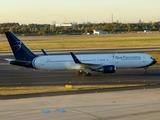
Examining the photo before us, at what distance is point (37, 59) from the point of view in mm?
53562

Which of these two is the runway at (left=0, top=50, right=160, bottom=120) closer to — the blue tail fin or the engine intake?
the engine intake

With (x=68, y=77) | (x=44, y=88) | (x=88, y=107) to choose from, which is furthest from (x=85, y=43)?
(x=88, y=107)

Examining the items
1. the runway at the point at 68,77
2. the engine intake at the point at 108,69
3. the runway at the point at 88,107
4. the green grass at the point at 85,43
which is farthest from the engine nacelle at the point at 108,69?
the green grass at the point at 85,43

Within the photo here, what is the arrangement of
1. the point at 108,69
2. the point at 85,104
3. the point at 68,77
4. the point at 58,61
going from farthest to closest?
the point at 58,61 < the point at 68,77 < the point at 108,69 < the point at 85,104

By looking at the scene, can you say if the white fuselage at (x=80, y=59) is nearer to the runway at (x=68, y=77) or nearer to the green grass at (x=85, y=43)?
the runway at (x=68, y=77)

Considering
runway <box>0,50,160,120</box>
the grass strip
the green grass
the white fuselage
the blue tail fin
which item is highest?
the blue tail fin

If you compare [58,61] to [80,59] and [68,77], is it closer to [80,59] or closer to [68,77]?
[68,77]

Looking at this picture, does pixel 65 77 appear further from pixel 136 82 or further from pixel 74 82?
pixel 136 82

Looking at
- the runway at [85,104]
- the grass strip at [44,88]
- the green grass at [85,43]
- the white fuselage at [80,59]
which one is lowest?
the green grass at [85,43]

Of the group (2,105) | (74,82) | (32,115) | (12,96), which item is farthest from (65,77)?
(32,115)

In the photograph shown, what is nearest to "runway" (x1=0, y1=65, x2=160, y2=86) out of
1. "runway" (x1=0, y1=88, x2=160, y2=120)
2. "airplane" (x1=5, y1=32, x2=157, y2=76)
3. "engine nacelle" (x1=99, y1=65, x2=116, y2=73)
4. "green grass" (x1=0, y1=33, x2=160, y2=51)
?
"engine nacelle" (x1=99, y1=65, x2=116, y2=73)

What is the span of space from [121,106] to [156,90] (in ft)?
31.5

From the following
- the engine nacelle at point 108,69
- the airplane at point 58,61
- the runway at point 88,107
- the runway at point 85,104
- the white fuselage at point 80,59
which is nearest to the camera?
the runway at point 88,107

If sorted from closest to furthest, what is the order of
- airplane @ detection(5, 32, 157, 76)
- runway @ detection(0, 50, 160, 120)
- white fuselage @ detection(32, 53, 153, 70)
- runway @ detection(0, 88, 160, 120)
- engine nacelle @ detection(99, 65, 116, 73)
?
runway @ detection(0, 88, 160, 120) < runway @ detection(0, 50, 160, 120) < engine nacelle @ detection(99, 65, 116, 73) < airplane @ detection(5, 32, 157, 76) < white fuselage @ detection(32, 53, 153, 70)
